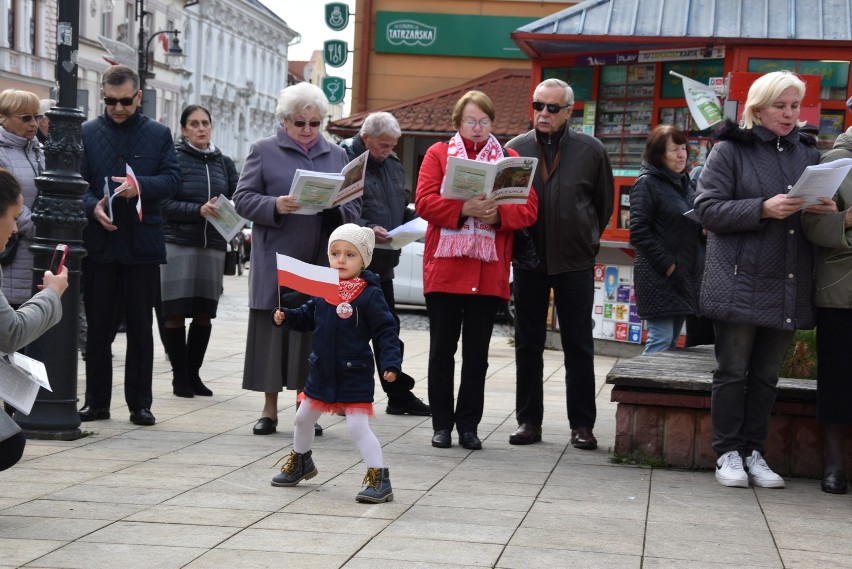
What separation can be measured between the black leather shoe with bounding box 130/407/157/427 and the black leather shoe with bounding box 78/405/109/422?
0.22m

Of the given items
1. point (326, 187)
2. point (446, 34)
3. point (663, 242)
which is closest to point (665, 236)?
point (663, 242)

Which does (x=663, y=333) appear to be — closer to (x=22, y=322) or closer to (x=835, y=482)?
(x=835, y=482)

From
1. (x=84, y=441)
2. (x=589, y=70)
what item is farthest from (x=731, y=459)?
(x=589, y=70)

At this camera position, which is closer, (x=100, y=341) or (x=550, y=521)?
(x=550, y=521)

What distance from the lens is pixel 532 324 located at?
25.4ft

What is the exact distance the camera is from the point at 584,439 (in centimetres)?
751

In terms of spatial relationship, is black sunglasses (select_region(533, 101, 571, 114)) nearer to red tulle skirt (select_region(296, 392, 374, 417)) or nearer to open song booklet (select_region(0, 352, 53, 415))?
red tulle skirt (select_region(296, 392, 374, 417))

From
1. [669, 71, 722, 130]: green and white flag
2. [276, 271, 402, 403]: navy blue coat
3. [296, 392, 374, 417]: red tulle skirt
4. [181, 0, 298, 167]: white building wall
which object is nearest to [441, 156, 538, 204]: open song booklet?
[276, 271, 402, 403]: navy blue coat

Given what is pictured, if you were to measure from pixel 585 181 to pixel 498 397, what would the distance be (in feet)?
9.30

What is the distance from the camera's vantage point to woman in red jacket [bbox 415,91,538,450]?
732cm

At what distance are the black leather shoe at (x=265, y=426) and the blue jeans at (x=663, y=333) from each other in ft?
9.14

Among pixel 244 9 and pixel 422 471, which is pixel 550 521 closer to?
pixel 422 471

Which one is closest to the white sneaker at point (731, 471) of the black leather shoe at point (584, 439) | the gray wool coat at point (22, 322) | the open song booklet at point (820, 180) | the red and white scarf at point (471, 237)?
the black leather shoe at point (584, 439)

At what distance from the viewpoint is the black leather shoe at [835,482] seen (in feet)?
21.0
